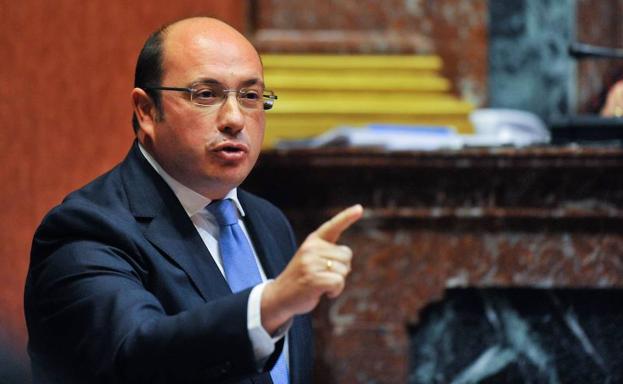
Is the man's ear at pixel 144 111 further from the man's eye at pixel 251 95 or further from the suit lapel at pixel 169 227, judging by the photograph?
the man's eye at pixel 251 95

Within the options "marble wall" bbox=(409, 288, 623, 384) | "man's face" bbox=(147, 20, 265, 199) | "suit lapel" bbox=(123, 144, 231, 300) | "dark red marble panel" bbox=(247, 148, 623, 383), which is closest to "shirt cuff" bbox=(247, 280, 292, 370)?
"suit lapel" bbox=(123, 144, 231, 300)

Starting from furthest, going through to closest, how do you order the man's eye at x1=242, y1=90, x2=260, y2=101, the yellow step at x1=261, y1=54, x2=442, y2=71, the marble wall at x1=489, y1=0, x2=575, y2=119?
the marble wall at x1=489, y1=0, x2=575, y2=119 → the yellow step at x1=261, y1=54, x2=442, y2=71 → the man's eye at x1=242, y1=90, x2=260, y2=101

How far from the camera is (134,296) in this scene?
1499 millimetres

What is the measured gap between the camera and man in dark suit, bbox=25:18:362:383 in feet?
4.53

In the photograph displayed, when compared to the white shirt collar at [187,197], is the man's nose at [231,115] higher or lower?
higher

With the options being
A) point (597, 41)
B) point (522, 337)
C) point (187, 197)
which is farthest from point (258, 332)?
point (597, 41)

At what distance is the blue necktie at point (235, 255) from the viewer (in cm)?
179

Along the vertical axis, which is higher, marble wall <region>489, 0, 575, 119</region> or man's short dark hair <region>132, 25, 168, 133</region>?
man's short dark hair <region>132, 25, 168, 133</region>

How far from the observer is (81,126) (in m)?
2.80

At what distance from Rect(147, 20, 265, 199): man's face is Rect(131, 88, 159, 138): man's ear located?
0.04m

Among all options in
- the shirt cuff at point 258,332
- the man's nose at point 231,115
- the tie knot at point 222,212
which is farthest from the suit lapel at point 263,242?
the shirt cuff at point 258,332

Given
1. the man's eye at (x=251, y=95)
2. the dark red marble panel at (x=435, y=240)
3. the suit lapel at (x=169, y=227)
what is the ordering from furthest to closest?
the dark red marble panel at (x=435, y=240)
the man's eye at (x=251, y=95)
the suit lapel at (x=169, y=227)

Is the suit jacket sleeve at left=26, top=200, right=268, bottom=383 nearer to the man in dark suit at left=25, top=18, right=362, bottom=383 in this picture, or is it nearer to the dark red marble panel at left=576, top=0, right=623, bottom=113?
the man in dark suit at left=25, top=18, right=362, bottom=383

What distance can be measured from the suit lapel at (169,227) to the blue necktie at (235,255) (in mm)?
62
